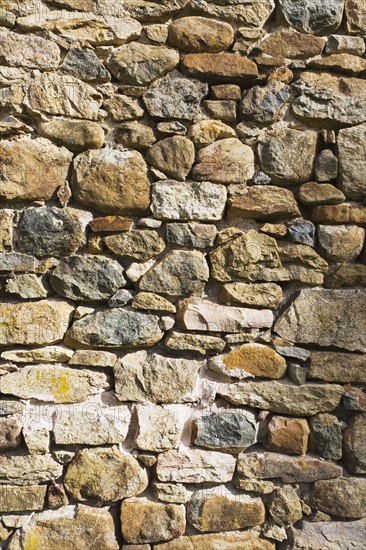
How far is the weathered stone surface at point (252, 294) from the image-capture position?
205 centimetres

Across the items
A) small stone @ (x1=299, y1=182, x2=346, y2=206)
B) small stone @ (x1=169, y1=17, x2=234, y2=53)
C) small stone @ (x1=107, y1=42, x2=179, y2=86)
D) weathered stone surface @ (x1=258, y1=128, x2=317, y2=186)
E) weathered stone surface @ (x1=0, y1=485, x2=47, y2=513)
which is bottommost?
weathered stone surface @ (x1=0, y1=485, x2=47, y2=513)

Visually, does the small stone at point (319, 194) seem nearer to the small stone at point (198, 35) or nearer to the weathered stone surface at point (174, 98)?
the weathered stone surface at point (174, 98)

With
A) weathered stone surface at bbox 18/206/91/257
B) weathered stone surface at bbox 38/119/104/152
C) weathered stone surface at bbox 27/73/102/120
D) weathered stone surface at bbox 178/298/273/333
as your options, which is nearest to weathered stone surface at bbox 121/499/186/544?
weathered stone surface at bbox 178/298/273/333

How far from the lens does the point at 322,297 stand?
6.86 ft

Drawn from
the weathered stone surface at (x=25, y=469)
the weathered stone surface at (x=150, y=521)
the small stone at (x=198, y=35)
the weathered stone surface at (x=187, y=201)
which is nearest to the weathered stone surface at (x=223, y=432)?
the weathered stone surface at (x=150, y=521)

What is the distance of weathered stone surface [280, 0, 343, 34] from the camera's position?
2154 millimetres

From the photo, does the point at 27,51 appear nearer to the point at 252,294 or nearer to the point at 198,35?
the point at 198,35

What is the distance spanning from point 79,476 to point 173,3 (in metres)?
1.77

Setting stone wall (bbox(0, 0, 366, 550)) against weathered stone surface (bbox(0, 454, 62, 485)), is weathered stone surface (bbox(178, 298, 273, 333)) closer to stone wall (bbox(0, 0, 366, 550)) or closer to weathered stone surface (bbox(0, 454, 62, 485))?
stone wall (bbox(0, 0, 366, 550))

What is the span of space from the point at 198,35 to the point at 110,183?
66cm

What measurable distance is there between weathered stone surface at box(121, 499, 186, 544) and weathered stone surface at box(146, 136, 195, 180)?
1.19 metres

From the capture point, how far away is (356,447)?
2.04 metres

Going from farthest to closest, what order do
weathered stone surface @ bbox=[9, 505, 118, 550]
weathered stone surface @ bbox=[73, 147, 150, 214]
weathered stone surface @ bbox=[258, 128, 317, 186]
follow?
1. weathered stone surface @ bbox=[258, 128, 317, 186]
2. weathered stone surface @ bbox=[73, 147, 150, 214]
3. weathered stone surface @ bbox=[9, 505, 118, 550]

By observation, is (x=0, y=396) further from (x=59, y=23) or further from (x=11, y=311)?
(x=59, y=23)
